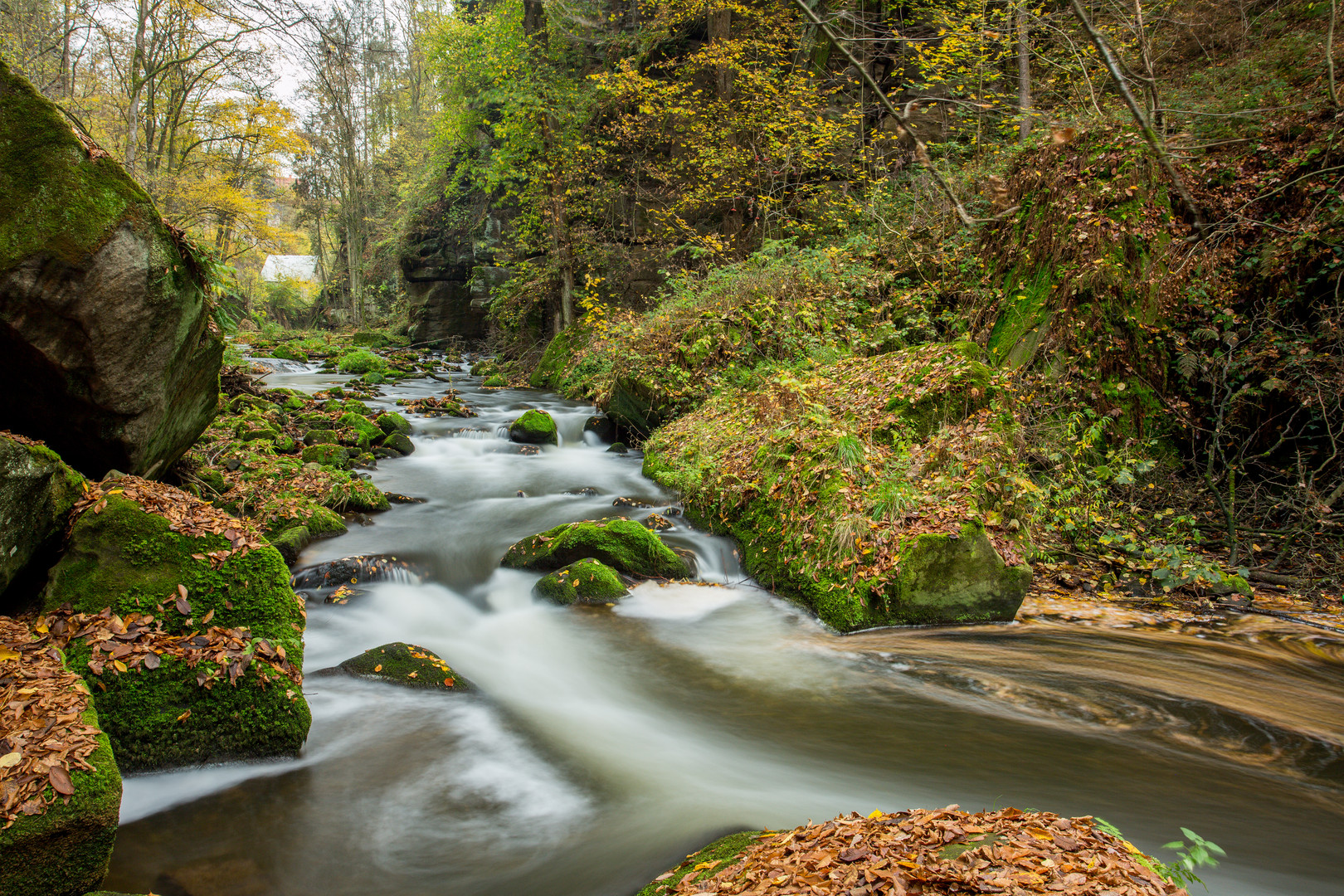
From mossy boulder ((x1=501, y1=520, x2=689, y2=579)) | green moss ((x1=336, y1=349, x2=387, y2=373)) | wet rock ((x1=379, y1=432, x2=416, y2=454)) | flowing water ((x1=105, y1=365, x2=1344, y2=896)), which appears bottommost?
flowing water ((x1=105, y1=365, x2=1344, y2=896))

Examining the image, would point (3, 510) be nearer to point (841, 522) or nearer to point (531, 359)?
point (841, 522)

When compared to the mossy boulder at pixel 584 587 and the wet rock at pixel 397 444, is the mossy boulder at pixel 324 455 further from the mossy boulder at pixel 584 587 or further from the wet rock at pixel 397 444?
the mossy boulder at pixel 584 587

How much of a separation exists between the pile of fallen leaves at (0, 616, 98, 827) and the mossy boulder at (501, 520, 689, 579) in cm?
448

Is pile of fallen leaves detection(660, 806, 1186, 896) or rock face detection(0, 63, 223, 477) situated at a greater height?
rock face detection(0, 63, 223, 477)

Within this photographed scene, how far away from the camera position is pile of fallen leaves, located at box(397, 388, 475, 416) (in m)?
14.2

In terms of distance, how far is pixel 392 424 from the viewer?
12.0 metres

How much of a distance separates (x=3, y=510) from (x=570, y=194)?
15.6 metres

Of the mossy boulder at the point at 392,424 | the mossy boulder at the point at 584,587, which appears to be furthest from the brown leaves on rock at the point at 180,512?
the mossy boulder at the point at 392,424

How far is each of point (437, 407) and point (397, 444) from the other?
10.5 ft

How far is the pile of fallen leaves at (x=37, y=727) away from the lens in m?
2.50

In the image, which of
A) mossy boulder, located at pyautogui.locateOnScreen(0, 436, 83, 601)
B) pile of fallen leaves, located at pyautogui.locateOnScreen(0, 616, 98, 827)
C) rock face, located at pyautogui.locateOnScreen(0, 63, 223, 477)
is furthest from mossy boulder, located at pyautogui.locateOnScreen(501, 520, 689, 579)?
pile of fallen leaves, located at pyautogui.locateOnScreen(0, 616, 98, 827)

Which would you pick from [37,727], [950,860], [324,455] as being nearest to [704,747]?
[950,860]

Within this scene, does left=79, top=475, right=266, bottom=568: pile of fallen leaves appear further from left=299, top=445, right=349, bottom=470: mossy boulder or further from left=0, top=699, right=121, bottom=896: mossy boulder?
left=299, top=445, right=349, bottom=470: mossy boulder

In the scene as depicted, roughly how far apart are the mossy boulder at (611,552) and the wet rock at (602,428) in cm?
532
